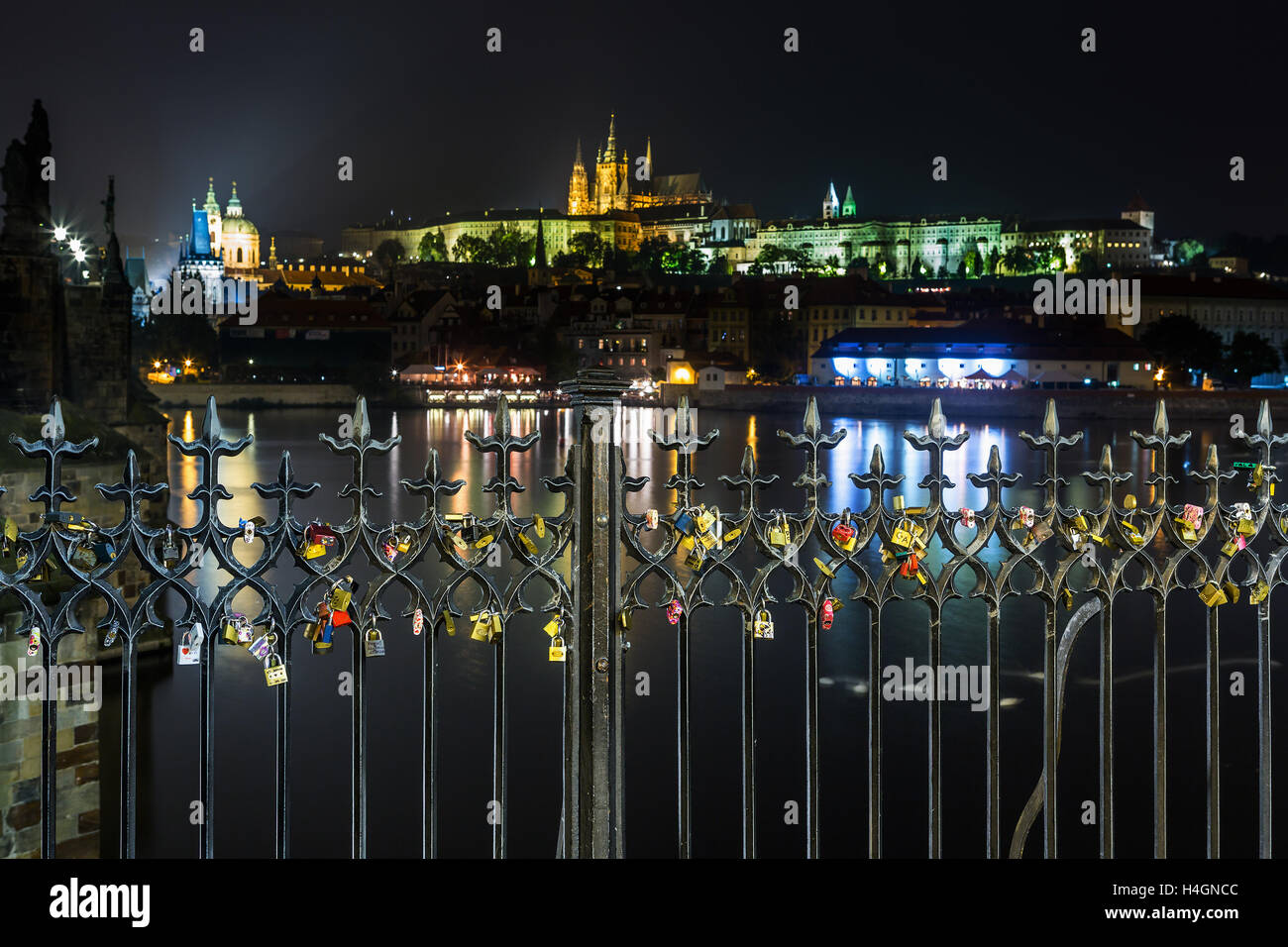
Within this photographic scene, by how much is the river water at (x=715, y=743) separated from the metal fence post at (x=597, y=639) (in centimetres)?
285

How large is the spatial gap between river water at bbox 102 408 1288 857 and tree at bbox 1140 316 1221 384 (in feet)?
141

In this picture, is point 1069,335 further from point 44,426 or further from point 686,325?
point 44,426

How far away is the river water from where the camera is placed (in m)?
8.02

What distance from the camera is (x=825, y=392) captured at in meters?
53.1

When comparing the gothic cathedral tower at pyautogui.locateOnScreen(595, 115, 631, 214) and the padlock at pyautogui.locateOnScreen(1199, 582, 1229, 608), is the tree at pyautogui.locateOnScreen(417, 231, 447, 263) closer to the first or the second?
the gothic cathedral tower at pyautogui.locateOnScreen(595, 115, 631, 214)

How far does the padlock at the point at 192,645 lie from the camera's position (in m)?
2.75

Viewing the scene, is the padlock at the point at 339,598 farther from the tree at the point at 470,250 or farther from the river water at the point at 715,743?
the tree at the point at 470,250

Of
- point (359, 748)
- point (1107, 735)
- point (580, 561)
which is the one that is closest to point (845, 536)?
point (580, 561)

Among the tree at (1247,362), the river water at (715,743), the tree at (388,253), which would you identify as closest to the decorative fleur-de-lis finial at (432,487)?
the river water at (715,743)

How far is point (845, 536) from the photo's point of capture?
9.62ft

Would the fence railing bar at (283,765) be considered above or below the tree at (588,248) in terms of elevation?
below

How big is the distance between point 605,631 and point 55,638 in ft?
3.49

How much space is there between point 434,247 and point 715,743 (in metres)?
108

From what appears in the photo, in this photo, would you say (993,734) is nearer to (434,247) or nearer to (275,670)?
(275,670)
